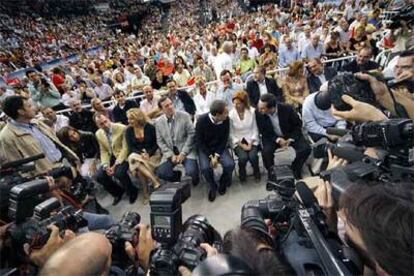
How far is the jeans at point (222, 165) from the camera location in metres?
3.69

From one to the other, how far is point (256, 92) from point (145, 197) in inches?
86.6

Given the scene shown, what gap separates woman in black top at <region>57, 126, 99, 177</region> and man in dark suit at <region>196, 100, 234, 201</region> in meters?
1.36

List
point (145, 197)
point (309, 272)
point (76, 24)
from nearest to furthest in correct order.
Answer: point (309, 272) < point (145, 197) < point (76, 24)

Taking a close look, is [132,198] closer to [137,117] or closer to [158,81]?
[137,117]

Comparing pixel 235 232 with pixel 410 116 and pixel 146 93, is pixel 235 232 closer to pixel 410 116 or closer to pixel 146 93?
pixel 410 116

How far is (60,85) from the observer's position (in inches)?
279

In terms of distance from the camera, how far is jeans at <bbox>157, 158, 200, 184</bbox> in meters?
3.73

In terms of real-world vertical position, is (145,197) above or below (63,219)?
below

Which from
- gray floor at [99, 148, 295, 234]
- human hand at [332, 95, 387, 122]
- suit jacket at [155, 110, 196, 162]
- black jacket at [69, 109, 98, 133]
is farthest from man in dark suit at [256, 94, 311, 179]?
black jacket at [69, 109, 98, 133]

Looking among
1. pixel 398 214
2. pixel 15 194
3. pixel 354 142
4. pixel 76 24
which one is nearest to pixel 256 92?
pixel 354 142

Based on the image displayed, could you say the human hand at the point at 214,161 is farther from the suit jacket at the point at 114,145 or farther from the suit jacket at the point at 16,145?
the suit jacket at the point at 16,145

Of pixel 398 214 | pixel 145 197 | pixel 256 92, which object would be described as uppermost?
pixel 398 214

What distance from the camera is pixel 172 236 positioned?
1.33 metres

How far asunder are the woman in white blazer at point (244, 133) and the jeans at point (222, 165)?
0.48 ft
